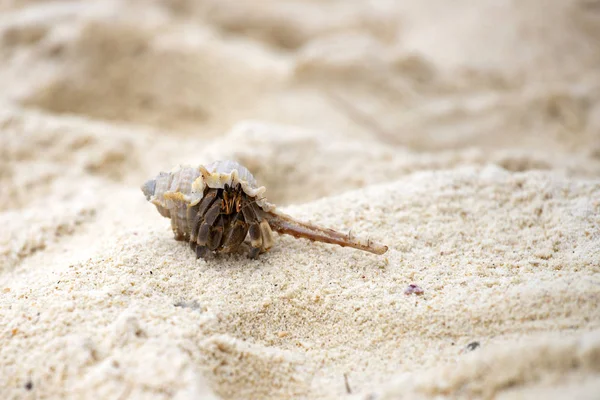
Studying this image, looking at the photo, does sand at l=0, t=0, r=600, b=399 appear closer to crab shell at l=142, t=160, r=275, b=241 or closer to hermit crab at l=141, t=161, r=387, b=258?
hermit crab at l=141, t=161, r=387, b=258

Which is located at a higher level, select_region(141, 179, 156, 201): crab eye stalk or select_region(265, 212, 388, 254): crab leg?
select_region(141, 179, 156, 201): crab eye stalk

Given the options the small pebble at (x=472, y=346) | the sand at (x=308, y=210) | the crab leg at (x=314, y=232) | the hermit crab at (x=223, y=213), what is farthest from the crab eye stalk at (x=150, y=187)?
the small pebble at (x=472, y=346)

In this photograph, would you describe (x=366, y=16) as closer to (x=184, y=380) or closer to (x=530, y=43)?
(x=530, y=43)

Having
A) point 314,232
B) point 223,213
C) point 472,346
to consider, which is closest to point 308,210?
point 314,232

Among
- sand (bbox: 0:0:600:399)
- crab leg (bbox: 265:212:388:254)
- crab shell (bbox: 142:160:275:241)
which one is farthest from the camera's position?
crab leg (bbox: 265:212:388:254)

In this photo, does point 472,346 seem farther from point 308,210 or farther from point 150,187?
point 150,187

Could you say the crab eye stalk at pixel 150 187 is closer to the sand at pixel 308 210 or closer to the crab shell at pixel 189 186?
the crab shell at pixel 189 186

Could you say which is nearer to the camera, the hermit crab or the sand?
the sand

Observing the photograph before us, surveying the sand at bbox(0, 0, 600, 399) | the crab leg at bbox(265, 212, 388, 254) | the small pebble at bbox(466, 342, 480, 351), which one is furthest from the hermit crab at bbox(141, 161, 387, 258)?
the small pebble at bbox(466, 342, 480, 351)
